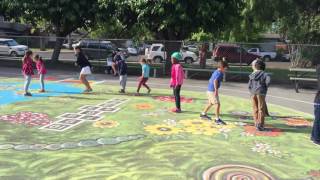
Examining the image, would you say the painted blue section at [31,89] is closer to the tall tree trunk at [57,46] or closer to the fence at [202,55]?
the fence at [202,55]

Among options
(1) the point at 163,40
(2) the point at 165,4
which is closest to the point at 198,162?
(2) the point at 165,4

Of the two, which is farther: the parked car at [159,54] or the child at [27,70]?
the parked car at [159,54]

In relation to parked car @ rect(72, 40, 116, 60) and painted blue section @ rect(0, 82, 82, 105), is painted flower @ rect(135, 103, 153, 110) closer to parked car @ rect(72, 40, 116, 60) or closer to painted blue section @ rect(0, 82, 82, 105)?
painted blue section @ rect(0, 82, 82, 105)

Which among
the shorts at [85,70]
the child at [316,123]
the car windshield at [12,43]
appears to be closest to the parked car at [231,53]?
the shorts at [85,70]

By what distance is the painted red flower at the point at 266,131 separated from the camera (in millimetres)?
10630

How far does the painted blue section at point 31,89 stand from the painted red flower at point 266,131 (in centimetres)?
715

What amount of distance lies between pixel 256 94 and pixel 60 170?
5.32 m

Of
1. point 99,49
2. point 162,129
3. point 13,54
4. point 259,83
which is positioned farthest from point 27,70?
point 13,54

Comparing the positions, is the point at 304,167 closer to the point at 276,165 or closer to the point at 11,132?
the point at 276,165

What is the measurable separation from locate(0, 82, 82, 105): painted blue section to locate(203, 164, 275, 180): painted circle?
8278 mm

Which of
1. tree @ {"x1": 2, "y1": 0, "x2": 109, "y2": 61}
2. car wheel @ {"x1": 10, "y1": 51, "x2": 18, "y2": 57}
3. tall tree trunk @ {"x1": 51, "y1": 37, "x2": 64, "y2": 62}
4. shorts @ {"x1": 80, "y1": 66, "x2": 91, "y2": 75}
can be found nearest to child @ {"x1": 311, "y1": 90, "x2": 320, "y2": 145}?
shorts @ {"x1": 80, "y1": 66, "x2": 91, "y2": 75}

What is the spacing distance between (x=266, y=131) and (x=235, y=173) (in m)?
3.57

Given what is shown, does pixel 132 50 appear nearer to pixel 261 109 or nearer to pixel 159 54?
pixel 159 54

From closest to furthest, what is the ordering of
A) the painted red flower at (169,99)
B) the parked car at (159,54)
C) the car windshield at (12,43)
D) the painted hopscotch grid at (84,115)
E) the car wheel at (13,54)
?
the painted hopscotch grid at (84,115)
the painted red flower at (169,99)
the parked car at (159,54)
the car wheel at (13,54)
the car windshield at (12,43)
